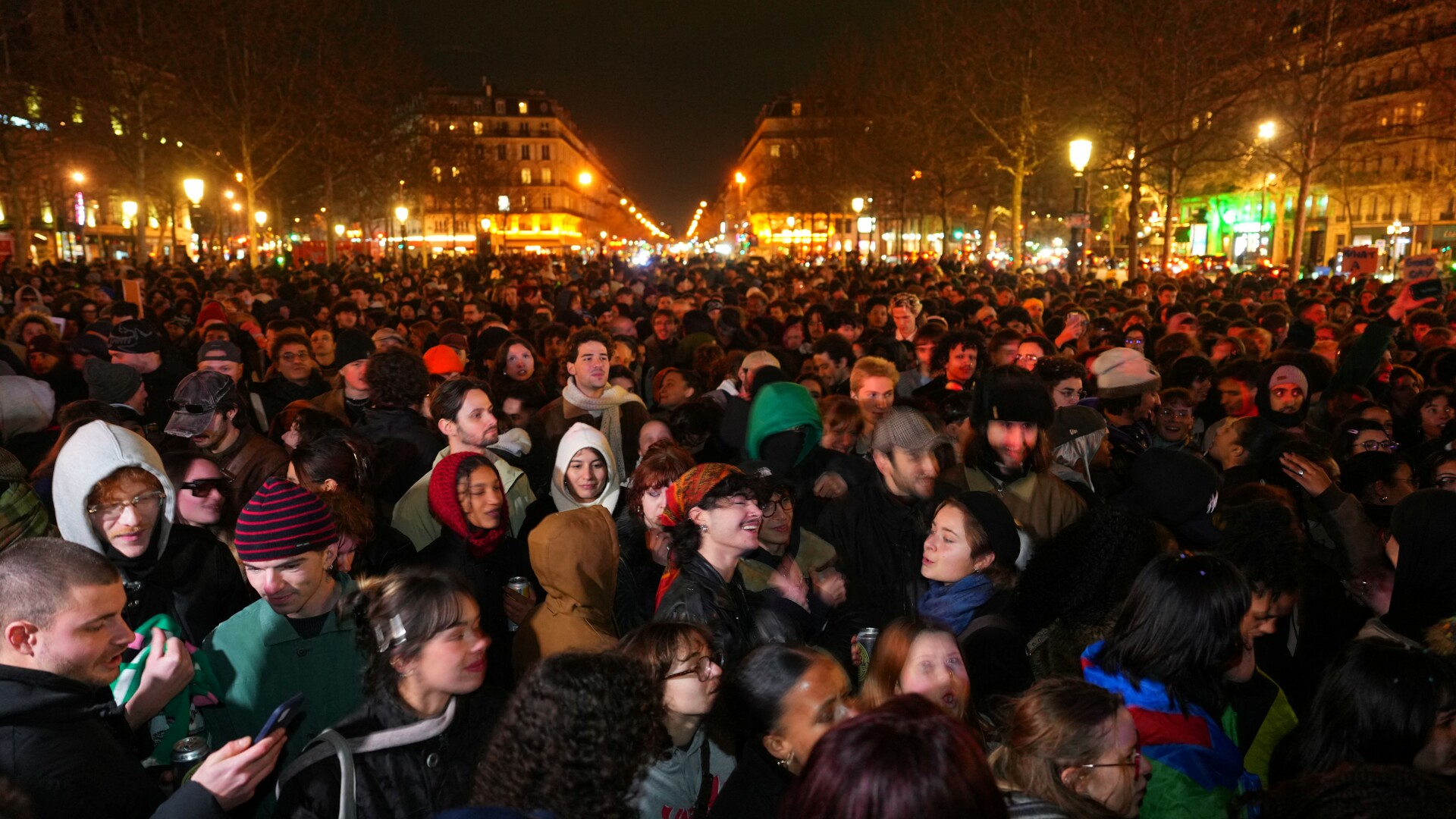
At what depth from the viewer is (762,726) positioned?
289cm

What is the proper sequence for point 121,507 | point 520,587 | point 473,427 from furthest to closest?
point 473,427 → point 520,587 → point 121,507

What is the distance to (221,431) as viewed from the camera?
17.2 feet

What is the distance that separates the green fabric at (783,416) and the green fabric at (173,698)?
113 inches

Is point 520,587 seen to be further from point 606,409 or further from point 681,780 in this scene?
point 606,409

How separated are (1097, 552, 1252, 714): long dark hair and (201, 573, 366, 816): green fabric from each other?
7.93 ft

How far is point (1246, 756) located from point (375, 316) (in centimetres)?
1069

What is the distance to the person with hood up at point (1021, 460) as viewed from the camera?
184 inches

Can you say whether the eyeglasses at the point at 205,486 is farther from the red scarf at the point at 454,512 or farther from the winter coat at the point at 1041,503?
Result: the winter coat at the point at 1041,503

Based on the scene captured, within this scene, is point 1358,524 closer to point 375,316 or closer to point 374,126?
point 375,316

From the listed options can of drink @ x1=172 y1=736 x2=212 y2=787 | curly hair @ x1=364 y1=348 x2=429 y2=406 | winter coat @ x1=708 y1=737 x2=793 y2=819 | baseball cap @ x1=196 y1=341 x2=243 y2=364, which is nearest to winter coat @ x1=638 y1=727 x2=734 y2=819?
Result: winter coat @ x1=708 y1=737 x2=793 y2=819

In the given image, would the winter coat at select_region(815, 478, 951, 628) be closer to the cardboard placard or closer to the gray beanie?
the gray beanie

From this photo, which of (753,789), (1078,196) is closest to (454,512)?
(753,789)

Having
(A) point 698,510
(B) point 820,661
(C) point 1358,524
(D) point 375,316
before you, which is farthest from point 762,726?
(D) point 375,316

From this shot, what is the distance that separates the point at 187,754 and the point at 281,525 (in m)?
0.90
